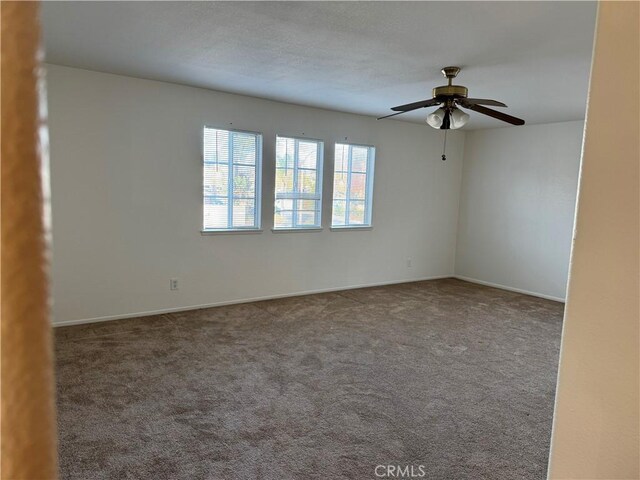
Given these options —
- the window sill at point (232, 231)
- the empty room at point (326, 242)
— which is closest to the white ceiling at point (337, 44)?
the empty room at point (326, 242)

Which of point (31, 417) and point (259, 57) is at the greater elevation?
point (259, 57)

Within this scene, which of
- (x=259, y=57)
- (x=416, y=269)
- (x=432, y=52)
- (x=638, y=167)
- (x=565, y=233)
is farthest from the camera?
(x=416, y=269)

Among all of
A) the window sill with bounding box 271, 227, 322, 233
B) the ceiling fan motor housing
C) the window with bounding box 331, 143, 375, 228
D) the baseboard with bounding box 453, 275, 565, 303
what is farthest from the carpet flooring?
the ceiling fan motor housing

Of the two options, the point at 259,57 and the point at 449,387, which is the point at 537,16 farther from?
the point at 449,387

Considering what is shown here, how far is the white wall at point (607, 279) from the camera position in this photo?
48 cm

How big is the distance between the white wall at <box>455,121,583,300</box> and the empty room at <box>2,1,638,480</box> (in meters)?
0.03

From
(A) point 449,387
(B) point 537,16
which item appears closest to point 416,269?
(A) point 449,387

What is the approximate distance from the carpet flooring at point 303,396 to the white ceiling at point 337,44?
243 cm

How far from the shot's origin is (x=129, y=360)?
3.41 metres

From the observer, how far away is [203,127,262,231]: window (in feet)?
15.9

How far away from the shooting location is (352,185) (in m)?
6.10

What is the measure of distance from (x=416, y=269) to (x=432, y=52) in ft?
14.2

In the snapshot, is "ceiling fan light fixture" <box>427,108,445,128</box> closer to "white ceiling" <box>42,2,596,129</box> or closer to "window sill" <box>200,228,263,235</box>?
"white ceiling" <box>42,2,596,129</box>

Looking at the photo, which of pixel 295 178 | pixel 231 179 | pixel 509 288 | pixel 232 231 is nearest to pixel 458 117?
pixel 295 178
